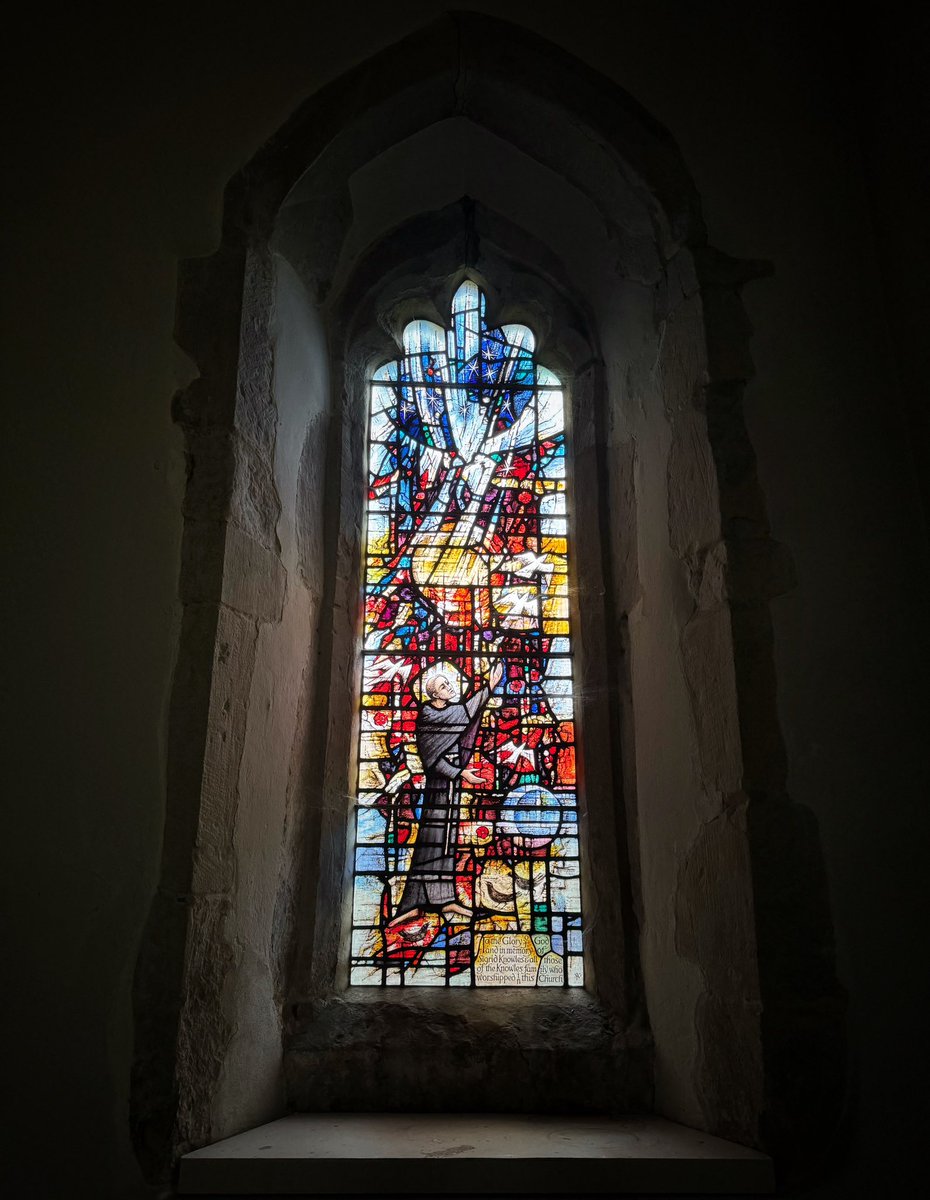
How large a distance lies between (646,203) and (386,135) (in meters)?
0.87

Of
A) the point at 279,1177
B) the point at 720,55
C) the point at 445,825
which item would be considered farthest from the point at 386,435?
the point at 279,1177

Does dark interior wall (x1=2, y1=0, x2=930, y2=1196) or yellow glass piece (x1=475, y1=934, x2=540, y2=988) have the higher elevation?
dark interior wall (x1=2, y1=0, x2=930, y2=1196)

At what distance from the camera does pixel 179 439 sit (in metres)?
2.38

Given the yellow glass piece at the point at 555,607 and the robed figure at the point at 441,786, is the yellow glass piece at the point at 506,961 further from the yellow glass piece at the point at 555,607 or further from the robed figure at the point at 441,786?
the yellow glass piece at the point at 555,607

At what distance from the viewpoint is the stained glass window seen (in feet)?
8.76

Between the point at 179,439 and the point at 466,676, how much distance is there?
113 centimetres

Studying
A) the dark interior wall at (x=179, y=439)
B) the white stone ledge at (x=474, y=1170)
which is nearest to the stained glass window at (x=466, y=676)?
the white stone ledge at (x=474, y=1170)

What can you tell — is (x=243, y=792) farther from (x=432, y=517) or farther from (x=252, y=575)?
(x=432, y=517)

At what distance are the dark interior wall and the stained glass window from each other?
0.85m

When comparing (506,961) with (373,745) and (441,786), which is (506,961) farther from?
(373,745)

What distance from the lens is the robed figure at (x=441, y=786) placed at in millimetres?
2695

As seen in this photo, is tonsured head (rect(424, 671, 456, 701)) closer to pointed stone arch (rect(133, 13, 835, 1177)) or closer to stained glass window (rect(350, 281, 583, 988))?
A: stained glass window (rect(350, 281, 583, 988))

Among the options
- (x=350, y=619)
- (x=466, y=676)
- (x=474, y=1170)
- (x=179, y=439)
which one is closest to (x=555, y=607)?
(x=466, y=676)

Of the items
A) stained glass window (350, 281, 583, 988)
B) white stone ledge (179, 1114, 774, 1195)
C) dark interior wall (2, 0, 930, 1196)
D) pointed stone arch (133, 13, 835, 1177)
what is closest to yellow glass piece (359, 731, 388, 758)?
stained glass window (350, 281, 583, 988)
